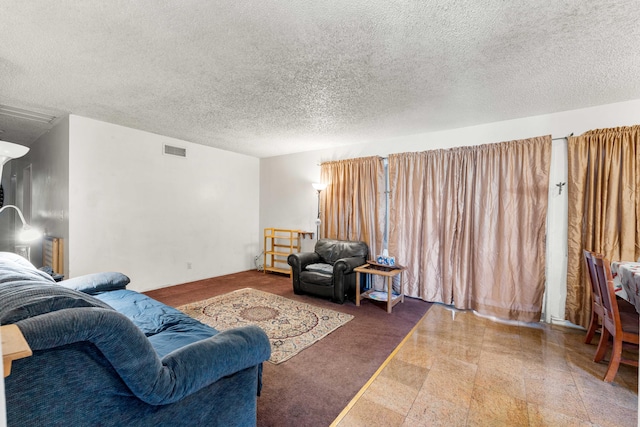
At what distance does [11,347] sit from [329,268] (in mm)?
3479

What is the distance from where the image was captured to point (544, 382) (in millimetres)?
2045

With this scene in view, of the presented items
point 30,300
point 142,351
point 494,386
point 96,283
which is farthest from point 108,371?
point 494,386

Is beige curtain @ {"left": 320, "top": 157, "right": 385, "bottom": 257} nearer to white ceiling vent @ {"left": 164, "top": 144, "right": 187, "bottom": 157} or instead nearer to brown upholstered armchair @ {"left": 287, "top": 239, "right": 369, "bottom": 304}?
brown upholstered armchair @ {"left": 287, "top": 239, "right": 369, "bottom": 304}

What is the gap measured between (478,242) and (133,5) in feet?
13.0

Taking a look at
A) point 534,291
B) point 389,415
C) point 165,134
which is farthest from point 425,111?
point 165,134

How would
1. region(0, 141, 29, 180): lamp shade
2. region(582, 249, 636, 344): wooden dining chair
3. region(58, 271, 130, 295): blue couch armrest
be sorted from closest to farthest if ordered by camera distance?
region(0, 141, 29, 180): lamp shade → region(582, 249, 636, 344): wooden dining chair → region(58, 271, 130, 295): blue couch armrest

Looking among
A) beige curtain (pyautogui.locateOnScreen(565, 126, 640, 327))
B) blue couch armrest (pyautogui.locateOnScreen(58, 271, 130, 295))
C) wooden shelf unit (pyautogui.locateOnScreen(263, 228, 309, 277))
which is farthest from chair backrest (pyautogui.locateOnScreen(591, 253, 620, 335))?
blue couch armrest (pyautogui.locateOnScreen(58, 271, 130, 295))

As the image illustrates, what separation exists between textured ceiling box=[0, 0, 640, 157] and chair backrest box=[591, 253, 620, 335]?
1.58m

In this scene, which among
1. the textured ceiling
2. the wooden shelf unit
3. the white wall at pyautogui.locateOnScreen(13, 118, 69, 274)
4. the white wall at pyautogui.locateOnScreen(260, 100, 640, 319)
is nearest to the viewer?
the textured ceiling

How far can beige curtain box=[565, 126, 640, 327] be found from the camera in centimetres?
270

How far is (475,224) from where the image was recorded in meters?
3.49

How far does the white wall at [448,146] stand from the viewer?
298cm

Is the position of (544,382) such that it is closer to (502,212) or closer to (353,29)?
(502,212)

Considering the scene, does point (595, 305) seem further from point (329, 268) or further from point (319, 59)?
point (319, 59)
